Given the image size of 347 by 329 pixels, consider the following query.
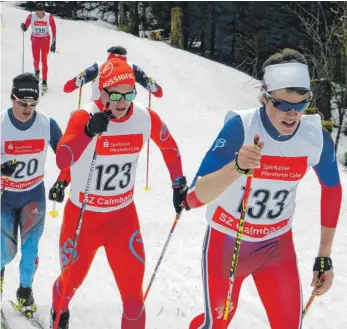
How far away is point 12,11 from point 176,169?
18459mm

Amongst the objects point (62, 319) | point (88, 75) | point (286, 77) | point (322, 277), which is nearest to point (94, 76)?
point (88, 75)

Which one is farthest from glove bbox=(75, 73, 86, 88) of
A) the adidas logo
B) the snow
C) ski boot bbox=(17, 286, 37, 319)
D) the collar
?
the collar

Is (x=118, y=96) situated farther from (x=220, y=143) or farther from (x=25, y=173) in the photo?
(x=25, y=173)

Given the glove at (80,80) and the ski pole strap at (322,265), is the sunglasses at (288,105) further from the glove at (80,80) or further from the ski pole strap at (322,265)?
the glove at (80,80)

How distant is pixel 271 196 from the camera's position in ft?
10.7

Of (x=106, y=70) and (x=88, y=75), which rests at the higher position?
(x=88, y=75)

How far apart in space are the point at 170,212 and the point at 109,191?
4201 millimetres

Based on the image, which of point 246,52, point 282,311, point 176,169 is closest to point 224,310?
point 282,311

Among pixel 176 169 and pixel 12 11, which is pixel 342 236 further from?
pixel 12 11

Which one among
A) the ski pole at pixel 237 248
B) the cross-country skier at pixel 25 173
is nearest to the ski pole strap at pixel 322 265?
the ski pole at pixel 237 248

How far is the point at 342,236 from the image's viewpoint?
651 centimetres

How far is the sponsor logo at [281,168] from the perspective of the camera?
3.16 metres

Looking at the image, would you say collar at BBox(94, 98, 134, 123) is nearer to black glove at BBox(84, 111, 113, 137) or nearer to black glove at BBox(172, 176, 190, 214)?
black glove at BBox(84, 111, 113, 137)

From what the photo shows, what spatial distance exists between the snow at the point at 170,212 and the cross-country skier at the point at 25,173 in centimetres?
66
